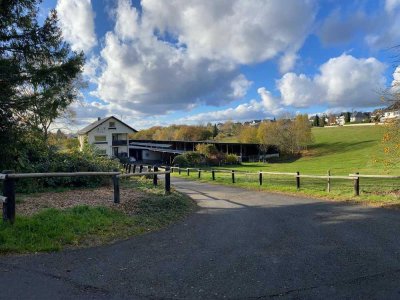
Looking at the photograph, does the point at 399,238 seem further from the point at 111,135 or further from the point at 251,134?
the point at 251,134

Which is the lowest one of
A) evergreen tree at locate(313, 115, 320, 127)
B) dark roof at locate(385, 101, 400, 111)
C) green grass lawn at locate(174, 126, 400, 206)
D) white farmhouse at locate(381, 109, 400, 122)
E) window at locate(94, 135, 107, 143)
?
green grass lawn at locate(174, 126, 400, 206)

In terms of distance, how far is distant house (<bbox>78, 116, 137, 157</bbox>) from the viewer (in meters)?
67.2

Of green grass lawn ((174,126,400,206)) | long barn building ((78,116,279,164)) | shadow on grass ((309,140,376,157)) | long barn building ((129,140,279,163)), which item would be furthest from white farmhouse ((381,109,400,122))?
shadow on grass ((309,140,376,157))

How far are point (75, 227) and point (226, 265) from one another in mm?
3138

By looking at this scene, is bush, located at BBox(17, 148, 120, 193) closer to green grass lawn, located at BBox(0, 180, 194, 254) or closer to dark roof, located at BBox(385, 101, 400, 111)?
green grass lawn, located at BBox(0, 180, 194, 254)

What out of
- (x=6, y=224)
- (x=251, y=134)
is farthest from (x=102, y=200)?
(x=251, y=134)

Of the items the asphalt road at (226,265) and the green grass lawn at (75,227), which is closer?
the asphalt road at (226,265)

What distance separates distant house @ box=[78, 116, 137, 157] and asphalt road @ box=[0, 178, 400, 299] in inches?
2458

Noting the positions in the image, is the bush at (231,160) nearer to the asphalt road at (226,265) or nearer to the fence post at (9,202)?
the asphalt road at (226,265)

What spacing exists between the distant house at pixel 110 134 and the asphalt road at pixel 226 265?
62.4 metres

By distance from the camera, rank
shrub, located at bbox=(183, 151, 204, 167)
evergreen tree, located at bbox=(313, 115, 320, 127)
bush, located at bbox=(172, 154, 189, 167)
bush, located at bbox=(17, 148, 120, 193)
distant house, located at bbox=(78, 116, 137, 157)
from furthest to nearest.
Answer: evergreen tree, located at bbox=(313, 115, 320, 127) < distant house, located at bbox=(78, 116, 137, 157) < shrub, located at bbox=(183, 151, 204, 167) < bush, located at bbox=(172, 154, 189, 167) < bush, located at bbox=(17, 148, 120, 193)

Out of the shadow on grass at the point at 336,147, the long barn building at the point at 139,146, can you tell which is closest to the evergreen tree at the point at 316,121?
the shadow on grass at the point at 336,147

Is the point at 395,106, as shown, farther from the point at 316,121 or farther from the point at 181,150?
the point at 316,121

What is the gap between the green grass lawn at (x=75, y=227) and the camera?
226 inches
